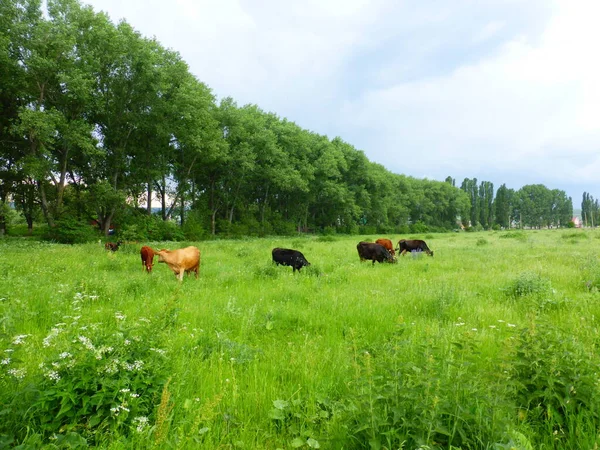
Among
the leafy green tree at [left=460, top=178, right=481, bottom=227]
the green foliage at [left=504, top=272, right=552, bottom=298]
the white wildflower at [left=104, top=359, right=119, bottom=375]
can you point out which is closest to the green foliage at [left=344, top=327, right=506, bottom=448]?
the white wildflower at [left=104, top=359, right=119, bottom=375]

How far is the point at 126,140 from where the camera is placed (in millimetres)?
29609

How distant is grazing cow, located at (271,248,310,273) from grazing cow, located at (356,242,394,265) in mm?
3715

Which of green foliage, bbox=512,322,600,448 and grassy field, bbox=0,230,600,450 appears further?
green foliage, bbox=512,322,600,448

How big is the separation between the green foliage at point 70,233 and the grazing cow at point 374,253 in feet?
69.1

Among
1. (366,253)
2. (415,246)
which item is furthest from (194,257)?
(415,246)

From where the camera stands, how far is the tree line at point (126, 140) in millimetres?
22906

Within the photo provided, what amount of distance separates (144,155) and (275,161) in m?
17.5

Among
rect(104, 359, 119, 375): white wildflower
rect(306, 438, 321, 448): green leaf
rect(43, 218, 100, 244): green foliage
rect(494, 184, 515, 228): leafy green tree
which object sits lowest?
rect(306, 438, 321, 448): green leaf

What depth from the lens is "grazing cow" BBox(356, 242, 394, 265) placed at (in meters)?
14.4

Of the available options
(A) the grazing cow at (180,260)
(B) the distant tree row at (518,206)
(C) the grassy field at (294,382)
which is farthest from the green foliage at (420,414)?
(B) the distant tree row at (518,206)

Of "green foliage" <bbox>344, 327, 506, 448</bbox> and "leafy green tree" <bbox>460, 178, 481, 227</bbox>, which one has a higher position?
"leafy green tree" <bbox>460, 178, 481, 227</bbox>

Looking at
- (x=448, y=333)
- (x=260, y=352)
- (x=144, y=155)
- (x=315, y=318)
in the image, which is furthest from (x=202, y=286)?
(x=144, y=155)

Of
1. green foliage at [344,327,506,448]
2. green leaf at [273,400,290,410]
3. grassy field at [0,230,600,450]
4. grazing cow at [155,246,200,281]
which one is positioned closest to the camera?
green foliage at [344,327,506,448]

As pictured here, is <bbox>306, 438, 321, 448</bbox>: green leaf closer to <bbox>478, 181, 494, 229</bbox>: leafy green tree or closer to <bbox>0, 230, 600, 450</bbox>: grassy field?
<bbox>0, 230, 600, 450</bbox>: grassy field
